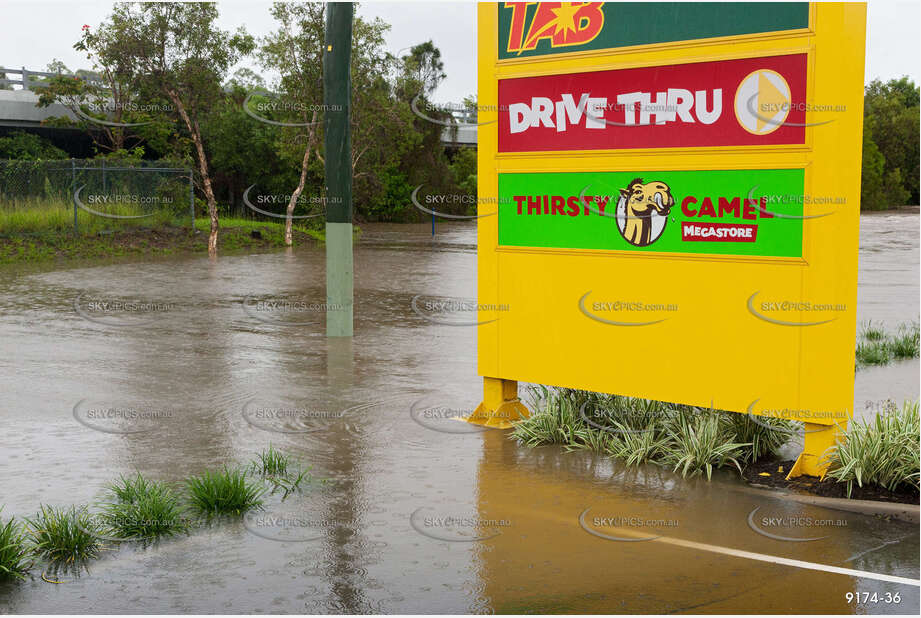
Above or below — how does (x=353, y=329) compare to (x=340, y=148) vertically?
below

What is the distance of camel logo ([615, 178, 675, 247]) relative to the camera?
8219 mm

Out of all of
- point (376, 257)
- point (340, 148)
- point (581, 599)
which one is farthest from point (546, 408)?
point (376, 257)

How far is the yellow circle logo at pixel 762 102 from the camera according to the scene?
A: 24.5ft

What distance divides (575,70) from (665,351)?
8.45 feet

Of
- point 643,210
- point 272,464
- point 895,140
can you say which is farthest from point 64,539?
point 895,140

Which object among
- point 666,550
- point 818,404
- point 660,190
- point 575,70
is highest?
point 575,70

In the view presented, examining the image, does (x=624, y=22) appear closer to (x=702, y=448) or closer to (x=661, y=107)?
(x=661, y=107)

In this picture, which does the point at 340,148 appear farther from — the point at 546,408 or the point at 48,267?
the point at 48,267

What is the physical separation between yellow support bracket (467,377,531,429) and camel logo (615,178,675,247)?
202 centimetres

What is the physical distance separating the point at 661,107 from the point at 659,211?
33.7 inches

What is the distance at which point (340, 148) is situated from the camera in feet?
43.4

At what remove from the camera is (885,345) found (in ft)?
43.7

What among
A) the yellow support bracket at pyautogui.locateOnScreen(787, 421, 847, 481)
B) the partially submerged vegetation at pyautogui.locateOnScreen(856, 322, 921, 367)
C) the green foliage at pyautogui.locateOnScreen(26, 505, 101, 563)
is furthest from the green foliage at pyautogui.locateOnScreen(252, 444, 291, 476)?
the partially submerged vegetation at pyautogui.locateOnScreen(856, 322, 921, 367)

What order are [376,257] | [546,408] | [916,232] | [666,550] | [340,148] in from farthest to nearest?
[916,232], [376,257], [340,148], [546,408], [666,550]
